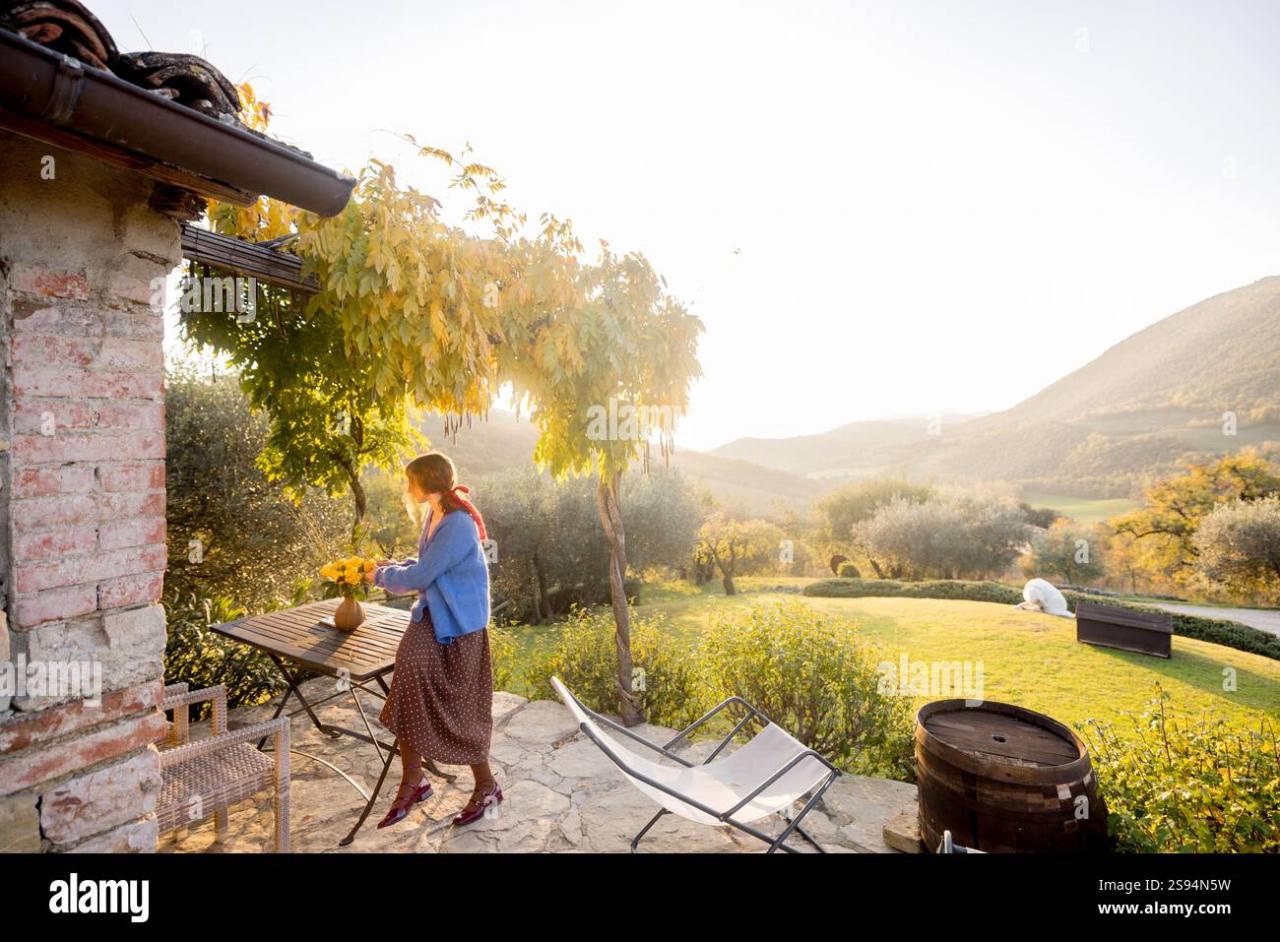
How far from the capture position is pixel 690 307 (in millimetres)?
4789

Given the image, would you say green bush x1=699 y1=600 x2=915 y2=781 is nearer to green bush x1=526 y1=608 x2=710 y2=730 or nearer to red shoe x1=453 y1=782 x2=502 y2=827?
green bush x1=526 y1=608 x2=710 y2=730

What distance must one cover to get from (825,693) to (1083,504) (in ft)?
138

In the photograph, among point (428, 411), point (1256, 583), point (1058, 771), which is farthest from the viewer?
point (1256, 583)

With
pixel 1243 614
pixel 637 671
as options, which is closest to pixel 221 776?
pixel 637 671

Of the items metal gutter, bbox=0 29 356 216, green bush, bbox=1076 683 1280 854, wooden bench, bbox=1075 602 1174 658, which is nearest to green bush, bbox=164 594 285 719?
metal gutter, bbox=0 29 356 216

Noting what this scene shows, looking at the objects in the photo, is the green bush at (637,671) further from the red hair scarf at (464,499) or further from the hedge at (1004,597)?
the hedge at (1004,597)

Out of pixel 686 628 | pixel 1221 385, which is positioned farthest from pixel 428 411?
pixel 1221 385

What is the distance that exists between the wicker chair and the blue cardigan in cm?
85

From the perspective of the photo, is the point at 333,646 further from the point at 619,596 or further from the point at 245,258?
the point at 245,258

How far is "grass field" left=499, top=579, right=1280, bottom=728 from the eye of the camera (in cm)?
772

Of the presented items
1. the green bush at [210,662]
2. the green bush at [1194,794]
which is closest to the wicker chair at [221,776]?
the green bush at [210,662]

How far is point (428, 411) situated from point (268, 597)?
606cm

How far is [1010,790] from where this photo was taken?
2.58 m
